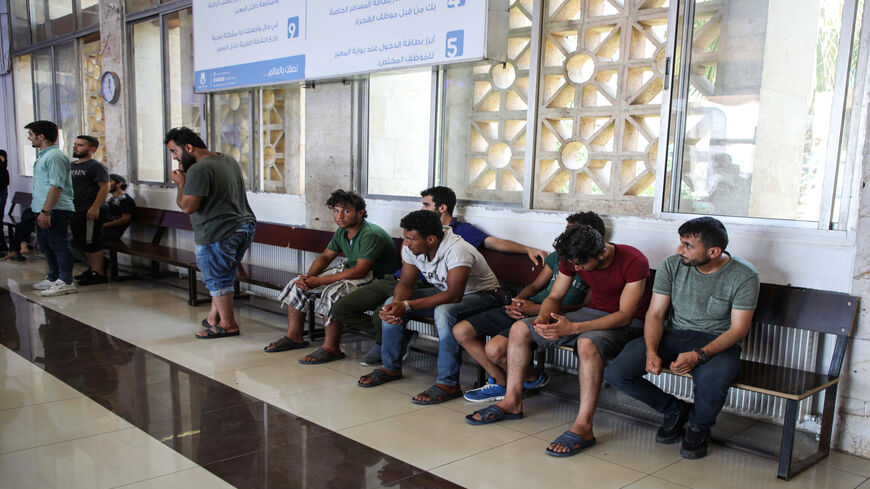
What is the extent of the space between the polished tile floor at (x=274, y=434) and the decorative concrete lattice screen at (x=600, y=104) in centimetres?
138

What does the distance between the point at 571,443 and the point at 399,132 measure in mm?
3204

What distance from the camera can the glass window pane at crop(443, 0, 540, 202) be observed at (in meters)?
4.70

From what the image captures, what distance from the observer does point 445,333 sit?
3832 millimetres

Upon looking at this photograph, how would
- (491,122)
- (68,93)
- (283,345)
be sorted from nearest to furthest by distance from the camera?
(283,345) < (491,122) < (68,93)

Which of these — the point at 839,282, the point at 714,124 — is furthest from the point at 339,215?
the point at 839,282

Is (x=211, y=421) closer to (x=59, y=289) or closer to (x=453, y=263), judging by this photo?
(x=453, y=263)

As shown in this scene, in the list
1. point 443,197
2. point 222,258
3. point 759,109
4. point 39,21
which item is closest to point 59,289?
point 222,258

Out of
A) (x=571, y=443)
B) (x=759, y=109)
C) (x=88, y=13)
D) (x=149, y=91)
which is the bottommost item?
(x=571, y=443)

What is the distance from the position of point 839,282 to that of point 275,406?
9.56ft

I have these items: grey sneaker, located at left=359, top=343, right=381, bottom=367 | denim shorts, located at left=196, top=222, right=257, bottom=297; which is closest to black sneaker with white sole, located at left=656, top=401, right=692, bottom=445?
grey sneaker, located at left=359, top=343, right=381, bottom=367

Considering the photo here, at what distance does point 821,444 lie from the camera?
10.3ft

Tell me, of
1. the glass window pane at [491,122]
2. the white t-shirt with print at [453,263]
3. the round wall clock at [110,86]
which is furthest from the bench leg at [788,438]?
the round wall clock at [110,86]

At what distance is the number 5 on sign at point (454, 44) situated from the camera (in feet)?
14.3

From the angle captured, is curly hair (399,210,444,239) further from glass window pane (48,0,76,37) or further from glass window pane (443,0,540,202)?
glass window pane (48,0,76,37)
